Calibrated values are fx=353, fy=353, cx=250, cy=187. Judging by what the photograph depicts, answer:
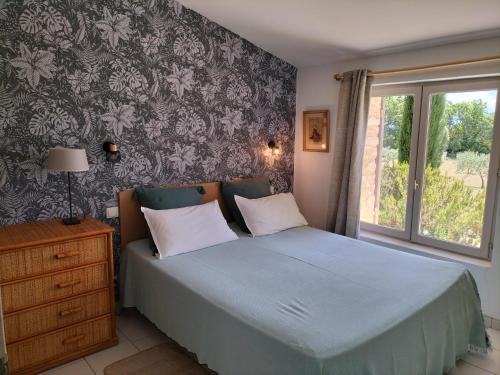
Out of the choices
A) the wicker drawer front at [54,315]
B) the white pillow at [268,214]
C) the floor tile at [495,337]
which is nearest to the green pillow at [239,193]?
the white pillow at [268,214]

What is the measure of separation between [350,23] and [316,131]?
4.03ft

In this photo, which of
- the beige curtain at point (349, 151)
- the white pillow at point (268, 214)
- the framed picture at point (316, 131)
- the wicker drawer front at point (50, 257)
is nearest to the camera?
the wicker drawer front at point (50, 257)

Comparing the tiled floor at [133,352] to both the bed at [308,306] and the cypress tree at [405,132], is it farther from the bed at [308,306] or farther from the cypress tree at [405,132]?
the cypress tree at [405,132]

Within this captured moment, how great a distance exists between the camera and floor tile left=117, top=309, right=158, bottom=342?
2.55 meters

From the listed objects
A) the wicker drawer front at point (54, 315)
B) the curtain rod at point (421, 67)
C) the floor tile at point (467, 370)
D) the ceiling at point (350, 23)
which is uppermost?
the ceiling at point (350, 23)

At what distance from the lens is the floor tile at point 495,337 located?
2443 millimetres

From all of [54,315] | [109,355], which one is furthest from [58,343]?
[109,355]

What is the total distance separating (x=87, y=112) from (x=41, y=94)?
0.31m

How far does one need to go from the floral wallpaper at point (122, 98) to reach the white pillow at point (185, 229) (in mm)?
427

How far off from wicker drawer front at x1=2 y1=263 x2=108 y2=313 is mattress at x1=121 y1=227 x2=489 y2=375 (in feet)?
1.03

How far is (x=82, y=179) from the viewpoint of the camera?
8.57ft

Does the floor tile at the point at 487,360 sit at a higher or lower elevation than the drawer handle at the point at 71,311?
lower

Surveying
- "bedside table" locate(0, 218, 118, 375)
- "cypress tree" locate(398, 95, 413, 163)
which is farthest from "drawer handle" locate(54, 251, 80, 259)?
"cypress tree" locate(398, 95, 413, 163)

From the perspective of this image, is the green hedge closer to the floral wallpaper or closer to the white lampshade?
the floral wallpaper
